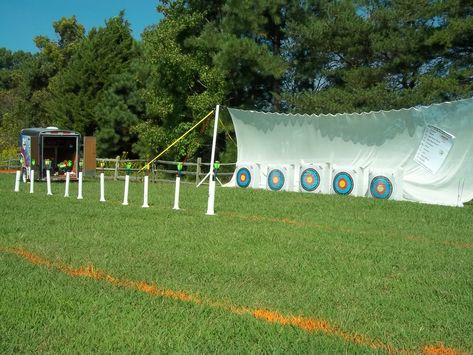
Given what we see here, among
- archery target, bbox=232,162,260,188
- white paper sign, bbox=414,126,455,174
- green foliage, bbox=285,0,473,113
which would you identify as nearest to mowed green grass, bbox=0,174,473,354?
white paper sign, bbox=414,126,455,174

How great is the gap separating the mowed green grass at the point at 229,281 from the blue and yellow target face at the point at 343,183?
5908 millimetres

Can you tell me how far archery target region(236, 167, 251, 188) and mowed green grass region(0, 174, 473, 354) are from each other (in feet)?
30.1

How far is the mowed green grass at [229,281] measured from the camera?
15.3ft

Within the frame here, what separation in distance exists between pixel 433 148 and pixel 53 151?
17.5 m

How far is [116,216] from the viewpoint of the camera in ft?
39.8

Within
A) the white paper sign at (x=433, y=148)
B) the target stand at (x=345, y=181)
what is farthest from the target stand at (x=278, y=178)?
the white paper sign at (x=433, y=148)

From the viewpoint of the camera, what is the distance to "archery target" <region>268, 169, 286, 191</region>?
21.0 metres

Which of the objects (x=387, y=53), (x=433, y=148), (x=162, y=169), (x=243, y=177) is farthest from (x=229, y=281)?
(x=162, y=169)

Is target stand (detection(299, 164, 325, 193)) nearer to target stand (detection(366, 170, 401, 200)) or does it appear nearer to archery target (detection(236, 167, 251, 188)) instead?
target stand (detection(366, 170, 401, 200))

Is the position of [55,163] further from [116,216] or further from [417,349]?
[417,349]

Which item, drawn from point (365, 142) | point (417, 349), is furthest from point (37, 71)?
point (417, 349)

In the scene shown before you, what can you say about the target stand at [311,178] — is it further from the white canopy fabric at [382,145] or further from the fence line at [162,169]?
the fence line at [162,169]

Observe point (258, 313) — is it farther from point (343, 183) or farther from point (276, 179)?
point (276, 179)

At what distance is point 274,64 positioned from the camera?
89.2ft
